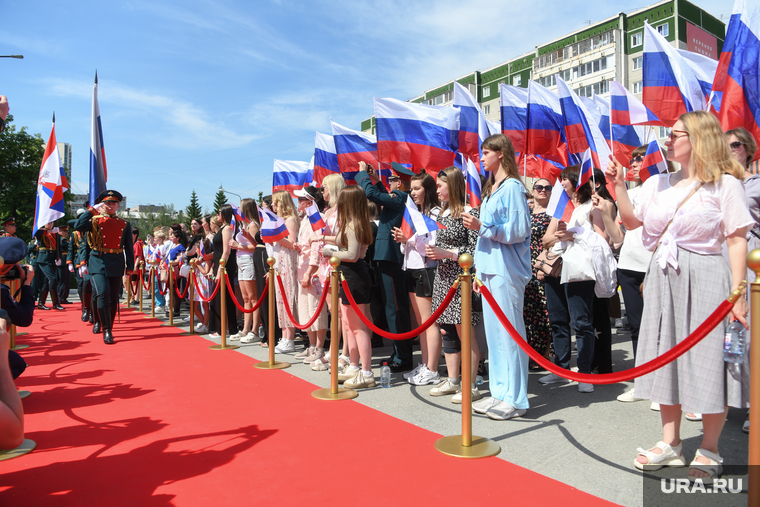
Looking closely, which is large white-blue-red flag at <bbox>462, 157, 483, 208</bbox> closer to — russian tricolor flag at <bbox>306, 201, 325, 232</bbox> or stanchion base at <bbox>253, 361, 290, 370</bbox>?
russian tricolor flag at <bbox>306, 201, 325, 232</bbox>

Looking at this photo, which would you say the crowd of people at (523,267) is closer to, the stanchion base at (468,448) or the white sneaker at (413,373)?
the white sneaker at (413,373)

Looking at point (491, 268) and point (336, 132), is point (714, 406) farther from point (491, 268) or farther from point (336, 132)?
point (336, 132)

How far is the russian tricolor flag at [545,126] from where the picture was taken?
8.70 metres

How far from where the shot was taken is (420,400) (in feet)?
15.5

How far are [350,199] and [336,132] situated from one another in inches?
185

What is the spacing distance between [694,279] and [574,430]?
1.51m

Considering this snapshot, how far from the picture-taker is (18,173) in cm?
3828

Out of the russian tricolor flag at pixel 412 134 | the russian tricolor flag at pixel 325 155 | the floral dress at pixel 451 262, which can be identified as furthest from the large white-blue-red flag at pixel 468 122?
the floral dress at pixel 451 262

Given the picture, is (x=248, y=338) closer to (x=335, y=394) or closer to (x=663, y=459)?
(x=335, y=394)

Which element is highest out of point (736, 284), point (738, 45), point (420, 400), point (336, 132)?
point (336, 132)

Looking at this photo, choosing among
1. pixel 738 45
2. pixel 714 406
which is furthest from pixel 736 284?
pixel 738 45

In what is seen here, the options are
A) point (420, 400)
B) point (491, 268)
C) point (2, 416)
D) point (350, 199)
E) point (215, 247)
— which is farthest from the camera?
point (215, 247)

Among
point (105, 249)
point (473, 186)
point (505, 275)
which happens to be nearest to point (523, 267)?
point (505, 275)

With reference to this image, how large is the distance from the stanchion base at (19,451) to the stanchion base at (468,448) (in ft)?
9.64
